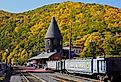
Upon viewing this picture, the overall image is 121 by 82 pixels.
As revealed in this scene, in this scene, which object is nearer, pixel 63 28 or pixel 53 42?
pixel 53 42

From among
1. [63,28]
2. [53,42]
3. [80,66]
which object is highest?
[63,28]

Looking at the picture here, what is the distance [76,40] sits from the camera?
458 ft

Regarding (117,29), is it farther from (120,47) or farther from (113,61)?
(113,61)

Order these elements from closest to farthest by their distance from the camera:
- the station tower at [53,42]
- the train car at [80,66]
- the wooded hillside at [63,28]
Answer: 1. the train car at [80,66]
2. the station tower at [53,42]
3. the wooded hillside at [63,28]

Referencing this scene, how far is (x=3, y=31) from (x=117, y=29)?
62952 millimetres

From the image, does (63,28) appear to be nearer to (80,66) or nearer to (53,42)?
(53,42)

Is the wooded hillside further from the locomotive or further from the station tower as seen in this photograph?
the locomotive

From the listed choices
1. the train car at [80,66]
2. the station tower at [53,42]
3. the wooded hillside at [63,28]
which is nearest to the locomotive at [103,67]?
the train car at [80,66]

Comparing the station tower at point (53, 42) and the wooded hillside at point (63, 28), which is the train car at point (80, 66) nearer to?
the station tower at point (53, 42)

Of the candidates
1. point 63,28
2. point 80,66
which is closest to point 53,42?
point 63,28

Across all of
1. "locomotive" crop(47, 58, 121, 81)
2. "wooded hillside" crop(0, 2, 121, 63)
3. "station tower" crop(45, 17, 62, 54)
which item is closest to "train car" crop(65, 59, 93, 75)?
"locomotive" crop(47, 58, 121, 81)

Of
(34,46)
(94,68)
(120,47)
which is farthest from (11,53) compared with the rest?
(94,68)

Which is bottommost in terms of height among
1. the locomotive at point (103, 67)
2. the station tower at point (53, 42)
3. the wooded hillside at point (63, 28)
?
the locomotive at point (103, 67)

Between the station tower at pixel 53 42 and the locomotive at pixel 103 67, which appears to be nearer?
the locomotive at pixel 103 67
